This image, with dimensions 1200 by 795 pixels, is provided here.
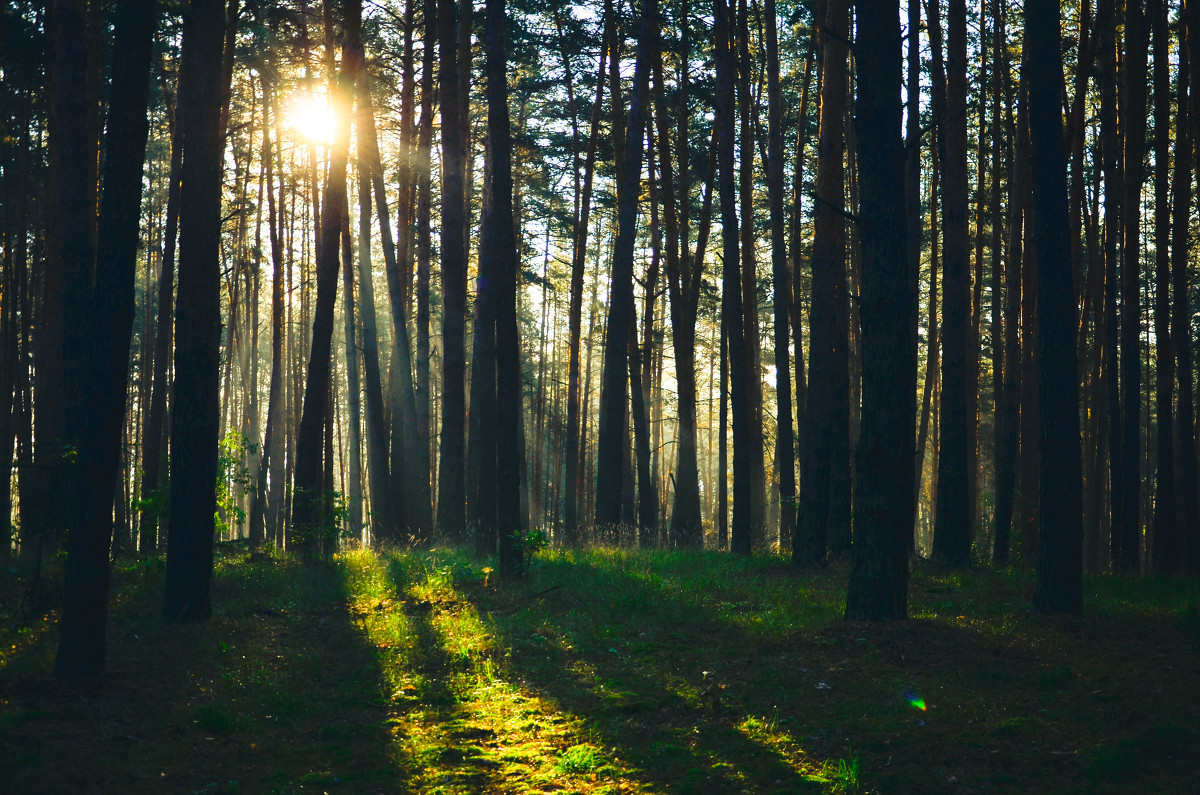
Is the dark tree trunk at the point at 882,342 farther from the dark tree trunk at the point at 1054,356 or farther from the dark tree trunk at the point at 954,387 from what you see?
the dark tree trunk at the point at 954,387

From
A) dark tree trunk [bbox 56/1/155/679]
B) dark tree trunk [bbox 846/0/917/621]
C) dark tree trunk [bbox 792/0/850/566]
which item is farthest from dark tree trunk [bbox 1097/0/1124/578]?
dark tree trunk [bbox 56/1/155/679]

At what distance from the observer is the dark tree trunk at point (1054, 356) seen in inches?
289

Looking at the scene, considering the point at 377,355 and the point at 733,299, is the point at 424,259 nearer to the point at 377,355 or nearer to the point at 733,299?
the point at 377,355

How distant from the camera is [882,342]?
23.5 ft

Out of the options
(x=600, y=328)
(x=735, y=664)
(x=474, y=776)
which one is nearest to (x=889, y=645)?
(x=735, y=664)

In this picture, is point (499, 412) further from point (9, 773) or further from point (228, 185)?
point (228, 185)

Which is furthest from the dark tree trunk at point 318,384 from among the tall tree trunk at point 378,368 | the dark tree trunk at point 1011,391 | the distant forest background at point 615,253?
the dark tree trunk at point 1011,391

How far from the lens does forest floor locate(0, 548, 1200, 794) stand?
436 centimetres

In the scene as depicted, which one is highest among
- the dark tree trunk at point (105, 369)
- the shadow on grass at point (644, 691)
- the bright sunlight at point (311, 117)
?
the bright sunlight at point (311, 117)

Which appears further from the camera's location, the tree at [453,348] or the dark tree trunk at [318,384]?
the tree at [453,348]

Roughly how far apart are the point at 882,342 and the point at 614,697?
3.87 meters

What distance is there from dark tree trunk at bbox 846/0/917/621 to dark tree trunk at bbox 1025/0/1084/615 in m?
1.32

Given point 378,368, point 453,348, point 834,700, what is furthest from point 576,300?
point 834,700

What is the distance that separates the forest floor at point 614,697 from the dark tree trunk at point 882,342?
46 centimetres
